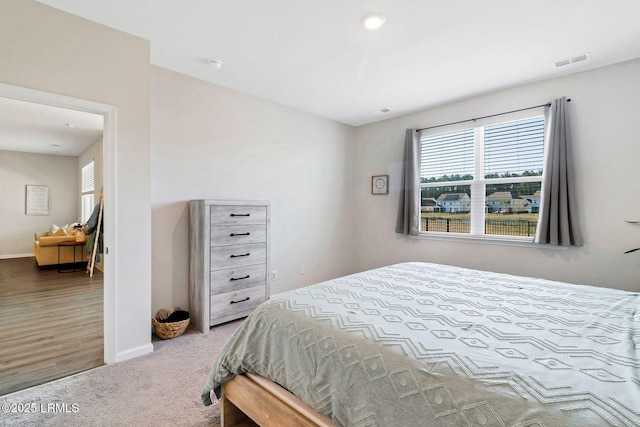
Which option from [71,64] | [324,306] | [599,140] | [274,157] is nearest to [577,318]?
[324,306]

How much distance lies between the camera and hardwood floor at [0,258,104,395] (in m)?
2.15

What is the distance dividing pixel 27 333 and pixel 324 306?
3.10m

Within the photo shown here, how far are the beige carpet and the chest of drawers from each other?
0.60 meters

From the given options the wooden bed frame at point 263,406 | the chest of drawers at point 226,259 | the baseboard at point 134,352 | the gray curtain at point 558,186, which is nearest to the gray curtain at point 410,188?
the gray curtain at point 558,186

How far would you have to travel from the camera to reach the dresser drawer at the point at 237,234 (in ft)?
9.42

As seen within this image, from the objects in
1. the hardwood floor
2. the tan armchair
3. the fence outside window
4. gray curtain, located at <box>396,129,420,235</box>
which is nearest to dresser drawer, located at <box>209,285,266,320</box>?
the hardwood floor

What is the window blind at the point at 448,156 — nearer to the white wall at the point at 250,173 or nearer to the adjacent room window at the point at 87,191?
the white wall at the point at 250,173

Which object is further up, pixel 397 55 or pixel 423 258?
pixel 397 55

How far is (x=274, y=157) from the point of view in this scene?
377 centimetres

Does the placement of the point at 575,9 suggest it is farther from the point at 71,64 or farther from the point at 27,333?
the point at 27,333

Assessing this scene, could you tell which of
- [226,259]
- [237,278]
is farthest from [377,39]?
[237,278]

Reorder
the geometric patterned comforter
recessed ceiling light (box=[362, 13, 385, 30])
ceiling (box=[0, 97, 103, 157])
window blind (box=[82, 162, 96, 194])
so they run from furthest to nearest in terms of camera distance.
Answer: window blind (box=[82, 162, 96, 194]) → ceiling (box=[0, 97, 103, 157]) → recessed ceiling light (box=[362, 13, 385, 30]) → the geometric patterned comforter

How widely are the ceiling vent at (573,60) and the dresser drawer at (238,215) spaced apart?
3.15 meters

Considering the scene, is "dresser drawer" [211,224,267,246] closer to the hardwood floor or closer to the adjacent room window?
the hardwood floor
